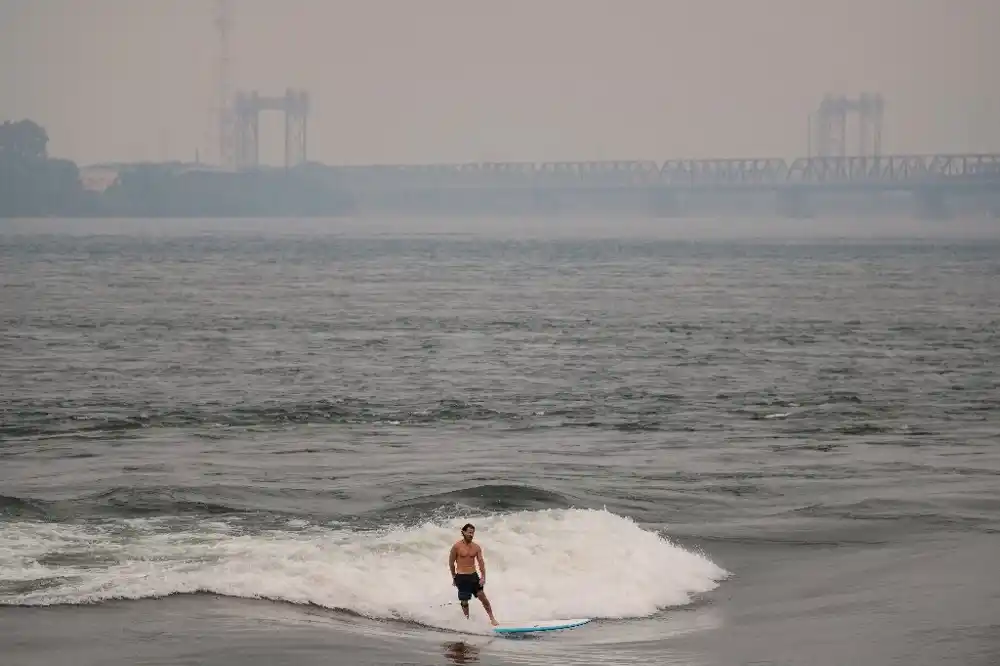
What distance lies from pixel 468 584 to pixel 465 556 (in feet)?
1.52

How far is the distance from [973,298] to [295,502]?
257 ft

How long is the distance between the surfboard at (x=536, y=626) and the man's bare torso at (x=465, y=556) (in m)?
0.97

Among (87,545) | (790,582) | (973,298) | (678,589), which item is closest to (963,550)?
(790,582)

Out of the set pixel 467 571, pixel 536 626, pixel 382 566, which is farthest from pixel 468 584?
pixel 382 566

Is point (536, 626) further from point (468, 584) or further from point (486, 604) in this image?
point (468, 584)

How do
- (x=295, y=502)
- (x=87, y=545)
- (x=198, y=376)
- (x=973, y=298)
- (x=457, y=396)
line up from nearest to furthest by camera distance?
(x=87, y=545), (x=295, y=502), (x=457, y=396), (x=198, y=376), (x=973, y=298)

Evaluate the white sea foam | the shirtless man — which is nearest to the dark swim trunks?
the shirtless man

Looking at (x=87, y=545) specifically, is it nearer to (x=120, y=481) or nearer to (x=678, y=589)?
(x=120, y=481)

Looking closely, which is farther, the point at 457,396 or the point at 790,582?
the point at 457,396

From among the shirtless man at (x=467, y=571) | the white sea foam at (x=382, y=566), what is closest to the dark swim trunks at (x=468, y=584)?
the shirtless man at (x=467, y=571)

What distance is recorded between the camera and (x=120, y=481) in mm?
35844

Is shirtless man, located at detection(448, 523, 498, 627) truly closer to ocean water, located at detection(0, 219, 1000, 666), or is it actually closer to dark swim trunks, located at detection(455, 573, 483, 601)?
dark swim trunks, located at detection(455, 573, 483, 601)

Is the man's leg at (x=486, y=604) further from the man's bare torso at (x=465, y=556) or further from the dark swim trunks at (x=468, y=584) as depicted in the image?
the man's bare torso at (x=465, y=556)

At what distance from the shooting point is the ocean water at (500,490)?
2420 cm
